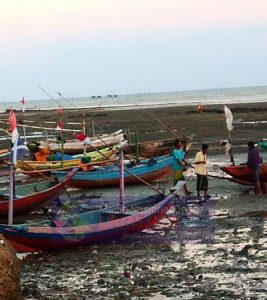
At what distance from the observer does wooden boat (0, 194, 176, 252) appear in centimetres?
1110

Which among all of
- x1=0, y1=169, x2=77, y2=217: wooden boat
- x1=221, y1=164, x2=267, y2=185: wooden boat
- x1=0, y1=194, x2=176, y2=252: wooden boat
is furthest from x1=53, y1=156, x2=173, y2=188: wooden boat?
x1=0, y1=194, x2=176, y2=252: wooden boat

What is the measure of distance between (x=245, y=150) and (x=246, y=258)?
725 inches

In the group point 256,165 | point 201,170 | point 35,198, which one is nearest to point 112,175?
point 201,170

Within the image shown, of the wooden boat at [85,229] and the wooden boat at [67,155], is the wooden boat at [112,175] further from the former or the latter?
the wooden boat at [85,229]

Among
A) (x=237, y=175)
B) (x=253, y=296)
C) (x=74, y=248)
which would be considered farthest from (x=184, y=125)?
(x=253, y=296)

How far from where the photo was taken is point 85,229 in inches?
464

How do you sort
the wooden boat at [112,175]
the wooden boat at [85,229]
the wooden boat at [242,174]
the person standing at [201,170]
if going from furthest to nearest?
the wooden boat at [112,175] < the wooden boat at [242,174] < the person standing at [201,170] < the wooden boat at [85,229]

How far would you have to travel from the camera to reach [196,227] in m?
13.3

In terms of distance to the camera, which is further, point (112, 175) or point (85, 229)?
point (112, 175)

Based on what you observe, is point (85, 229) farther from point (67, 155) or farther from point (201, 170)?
point (67, 155)

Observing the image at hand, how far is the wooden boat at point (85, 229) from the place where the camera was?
11.1 meters

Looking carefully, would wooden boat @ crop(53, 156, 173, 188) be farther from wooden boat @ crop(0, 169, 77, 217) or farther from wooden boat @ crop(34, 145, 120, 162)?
wooden boat @ crop(0, 169, 77, 217)

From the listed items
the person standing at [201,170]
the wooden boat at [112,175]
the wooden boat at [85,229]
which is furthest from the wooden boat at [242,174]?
the wooden boat at [85,229]

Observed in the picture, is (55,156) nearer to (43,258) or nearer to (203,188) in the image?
(203,188)
